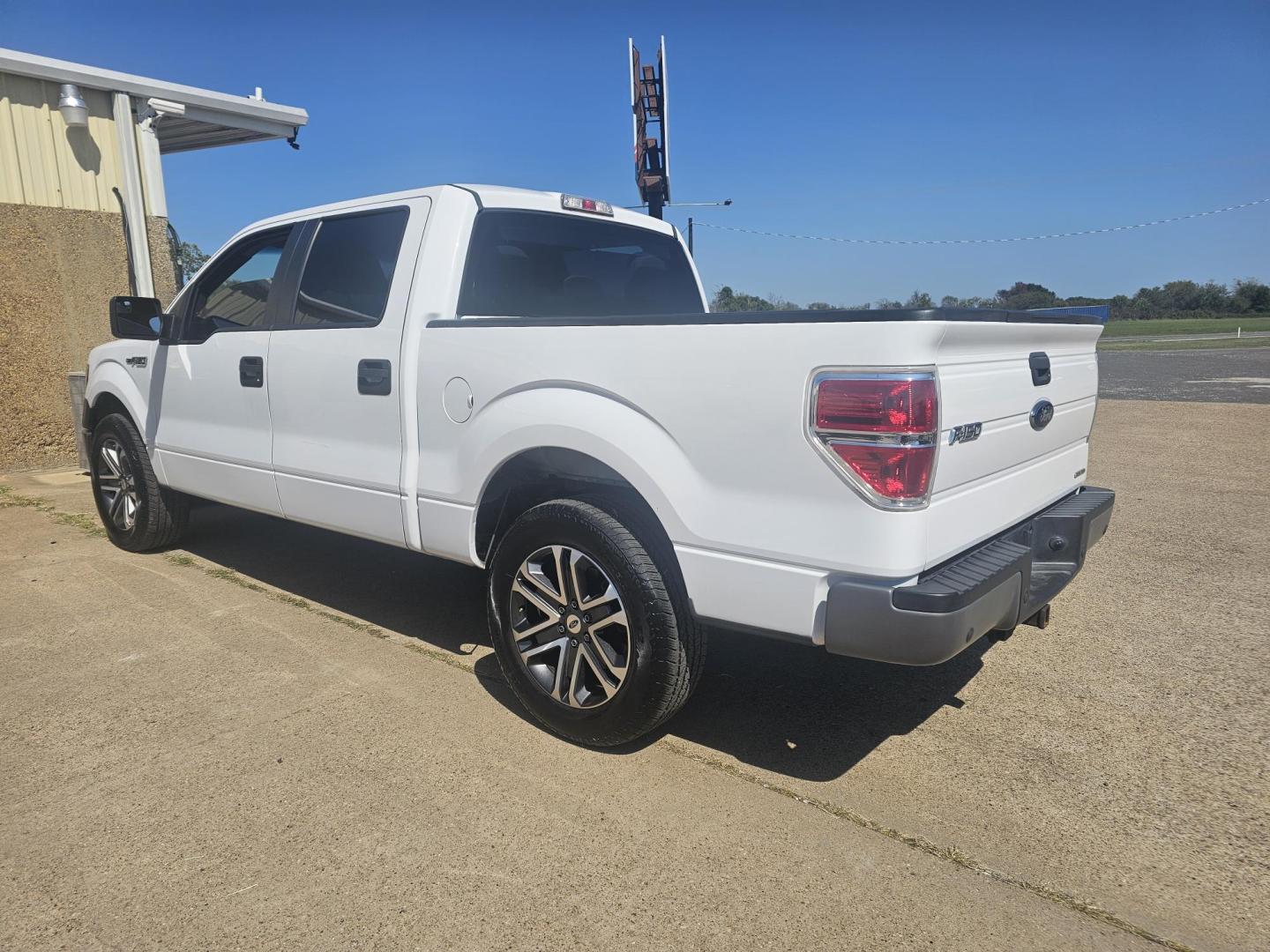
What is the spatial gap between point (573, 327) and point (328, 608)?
2486 millimetres

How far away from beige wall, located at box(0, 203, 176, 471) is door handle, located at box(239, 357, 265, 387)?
216 inches

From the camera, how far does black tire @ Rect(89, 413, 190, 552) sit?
17.6 feet

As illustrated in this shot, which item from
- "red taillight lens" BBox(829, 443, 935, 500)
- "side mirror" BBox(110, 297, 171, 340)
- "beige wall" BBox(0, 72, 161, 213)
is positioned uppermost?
"beige wall" BBox(0, 72, 161, 213)

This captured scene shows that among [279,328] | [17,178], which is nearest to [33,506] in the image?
[17,178]

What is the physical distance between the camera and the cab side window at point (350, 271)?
3.79m

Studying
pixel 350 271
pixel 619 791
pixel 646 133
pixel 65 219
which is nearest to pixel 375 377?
pixel 350 271

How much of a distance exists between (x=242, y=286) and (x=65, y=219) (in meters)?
5.33

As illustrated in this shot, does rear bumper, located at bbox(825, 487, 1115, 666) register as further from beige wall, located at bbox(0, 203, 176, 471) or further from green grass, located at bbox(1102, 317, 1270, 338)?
green grass, located at bbox(1102, 317, 1270, 338)

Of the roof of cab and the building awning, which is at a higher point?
the building awning

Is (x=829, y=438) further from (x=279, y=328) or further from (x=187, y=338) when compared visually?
(x=187, y=338)

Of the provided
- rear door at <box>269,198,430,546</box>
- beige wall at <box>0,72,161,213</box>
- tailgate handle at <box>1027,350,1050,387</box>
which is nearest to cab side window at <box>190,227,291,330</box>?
rear door at <box>269,198,430,546</box>

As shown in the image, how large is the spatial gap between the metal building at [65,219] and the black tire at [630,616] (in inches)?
296

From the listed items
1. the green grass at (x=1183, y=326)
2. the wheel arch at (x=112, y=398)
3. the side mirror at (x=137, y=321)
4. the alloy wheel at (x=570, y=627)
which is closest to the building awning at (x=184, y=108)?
the wheel arch at (x=112, y=398)

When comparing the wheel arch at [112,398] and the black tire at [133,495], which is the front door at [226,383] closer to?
the wheel arch at [112,398]
